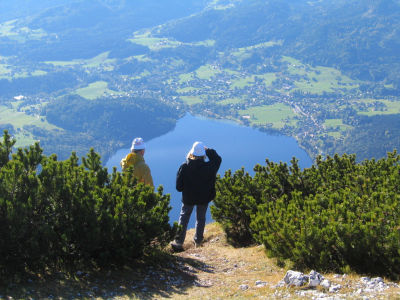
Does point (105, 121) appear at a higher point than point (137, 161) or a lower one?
higher

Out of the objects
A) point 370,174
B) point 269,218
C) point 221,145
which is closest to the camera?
point 269,218

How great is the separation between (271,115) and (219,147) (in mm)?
45393

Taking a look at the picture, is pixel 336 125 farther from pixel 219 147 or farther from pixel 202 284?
pixel 202 284

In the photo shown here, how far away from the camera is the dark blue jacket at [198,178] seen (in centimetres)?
868

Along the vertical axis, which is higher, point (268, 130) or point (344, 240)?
point (268, 130)

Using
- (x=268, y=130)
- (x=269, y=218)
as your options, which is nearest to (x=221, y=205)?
(x=269, y=218)

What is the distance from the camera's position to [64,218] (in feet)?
22.1

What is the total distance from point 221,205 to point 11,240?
516 cm

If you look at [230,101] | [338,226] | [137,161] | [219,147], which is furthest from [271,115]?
[338,226]

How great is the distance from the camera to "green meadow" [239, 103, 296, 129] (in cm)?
15400

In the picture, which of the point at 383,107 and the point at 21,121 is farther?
the point at 383,107

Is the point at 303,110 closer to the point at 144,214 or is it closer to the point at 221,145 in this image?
the point at 221,145

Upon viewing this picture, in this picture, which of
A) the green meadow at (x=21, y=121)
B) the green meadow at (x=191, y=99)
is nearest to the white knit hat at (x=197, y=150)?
the green meadow at (x=21, y=121)

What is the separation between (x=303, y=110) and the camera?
168m
